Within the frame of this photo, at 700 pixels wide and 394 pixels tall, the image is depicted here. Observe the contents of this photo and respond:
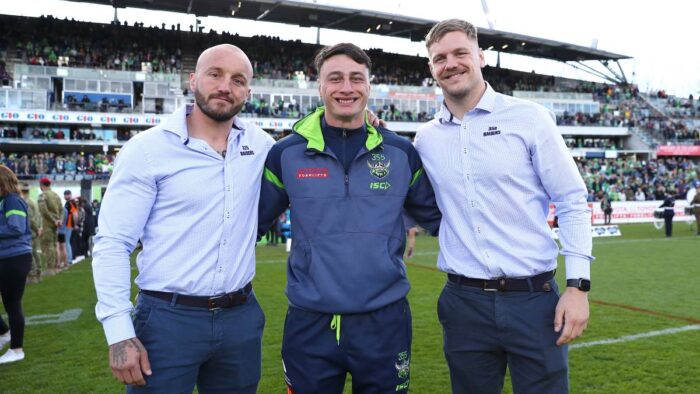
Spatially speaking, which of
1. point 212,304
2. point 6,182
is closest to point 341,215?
point 212,304

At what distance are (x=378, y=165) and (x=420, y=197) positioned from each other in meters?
0.38

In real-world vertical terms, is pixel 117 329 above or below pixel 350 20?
below

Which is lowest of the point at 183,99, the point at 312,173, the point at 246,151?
the point at 312,173

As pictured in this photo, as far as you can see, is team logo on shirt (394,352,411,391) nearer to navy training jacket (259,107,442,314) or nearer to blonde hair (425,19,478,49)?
navy training jacket (259,107,442,314)

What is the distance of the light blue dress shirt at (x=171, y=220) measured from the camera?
270cm

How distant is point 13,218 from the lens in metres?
6.09

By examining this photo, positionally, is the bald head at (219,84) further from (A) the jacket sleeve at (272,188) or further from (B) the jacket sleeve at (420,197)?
(B) the jacket sleeve at (420,197)

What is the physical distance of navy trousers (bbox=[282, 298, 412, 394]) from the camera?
2.83 m

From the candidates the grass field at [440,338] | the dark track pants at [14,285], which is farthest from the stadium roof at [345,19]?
the dark track pants at [14,285]

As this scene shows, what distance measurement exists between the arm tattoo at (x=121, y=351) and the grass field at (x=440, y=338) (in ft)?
8.97

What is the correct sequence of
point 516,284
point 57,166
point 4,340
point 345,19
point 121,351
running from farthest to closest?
1. point 345,19
2. point 57,166
3. point 4,340
4. point 516,284
5. point 121,351

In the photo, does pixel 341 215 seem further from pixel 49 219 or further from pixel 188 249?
pixel 49 219

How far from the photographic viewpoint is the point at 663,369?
5.56 meters

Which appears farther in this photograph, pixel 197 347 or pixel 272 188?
pixel 272 188
